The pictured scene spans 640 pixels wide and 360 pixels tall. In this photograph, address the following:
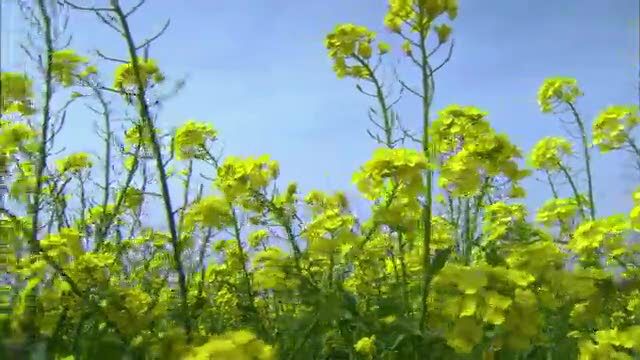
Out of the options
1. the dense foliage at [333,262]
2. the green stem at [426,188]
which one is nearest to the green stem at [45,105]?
the dense foliage at [333,262]

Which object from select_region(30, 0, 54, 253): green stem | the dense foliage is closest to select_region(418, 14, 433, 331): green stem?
the dense foliage

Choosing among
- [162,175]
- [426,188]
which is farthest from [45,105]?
[426,188]

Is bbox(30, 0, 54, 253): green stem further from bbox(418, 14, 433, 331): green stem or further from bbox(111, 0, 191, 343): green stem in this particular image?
bbox(418, 14, 433, 331): green stem

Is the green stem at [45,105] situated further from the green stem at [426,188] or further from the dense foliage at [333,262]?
the green stem at [426,188]

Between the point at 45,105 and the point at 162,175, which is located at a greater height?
the point at 45,105

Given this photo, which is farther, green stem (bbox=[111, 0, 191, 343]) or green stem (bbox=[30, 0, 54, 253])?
green stem (bbox=[30, 0, 54, 253])

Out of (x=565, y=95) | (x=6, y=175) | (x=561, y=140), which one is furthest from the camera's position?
(x=561, y=140)

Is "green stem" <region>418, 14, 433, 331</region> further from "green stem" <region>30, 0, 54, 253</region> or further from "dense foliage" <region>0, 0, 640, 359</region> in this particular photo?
"green stem" <region>30, 0, 54, 253</region>

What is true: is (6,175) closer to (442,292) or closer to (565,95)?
(442,292)

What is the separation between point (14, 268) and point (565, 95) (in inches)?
176

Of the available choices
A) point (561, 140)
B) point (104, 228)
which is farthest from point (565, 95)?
point (104, 228)

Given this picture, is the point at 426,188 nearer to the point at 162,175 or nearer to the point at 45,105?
the point at 162,175

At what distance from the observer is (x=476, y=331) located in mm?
1908

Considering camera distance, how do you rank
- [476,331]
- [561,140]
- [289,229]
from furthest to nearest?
[561,140], [289,229], [476,331]
